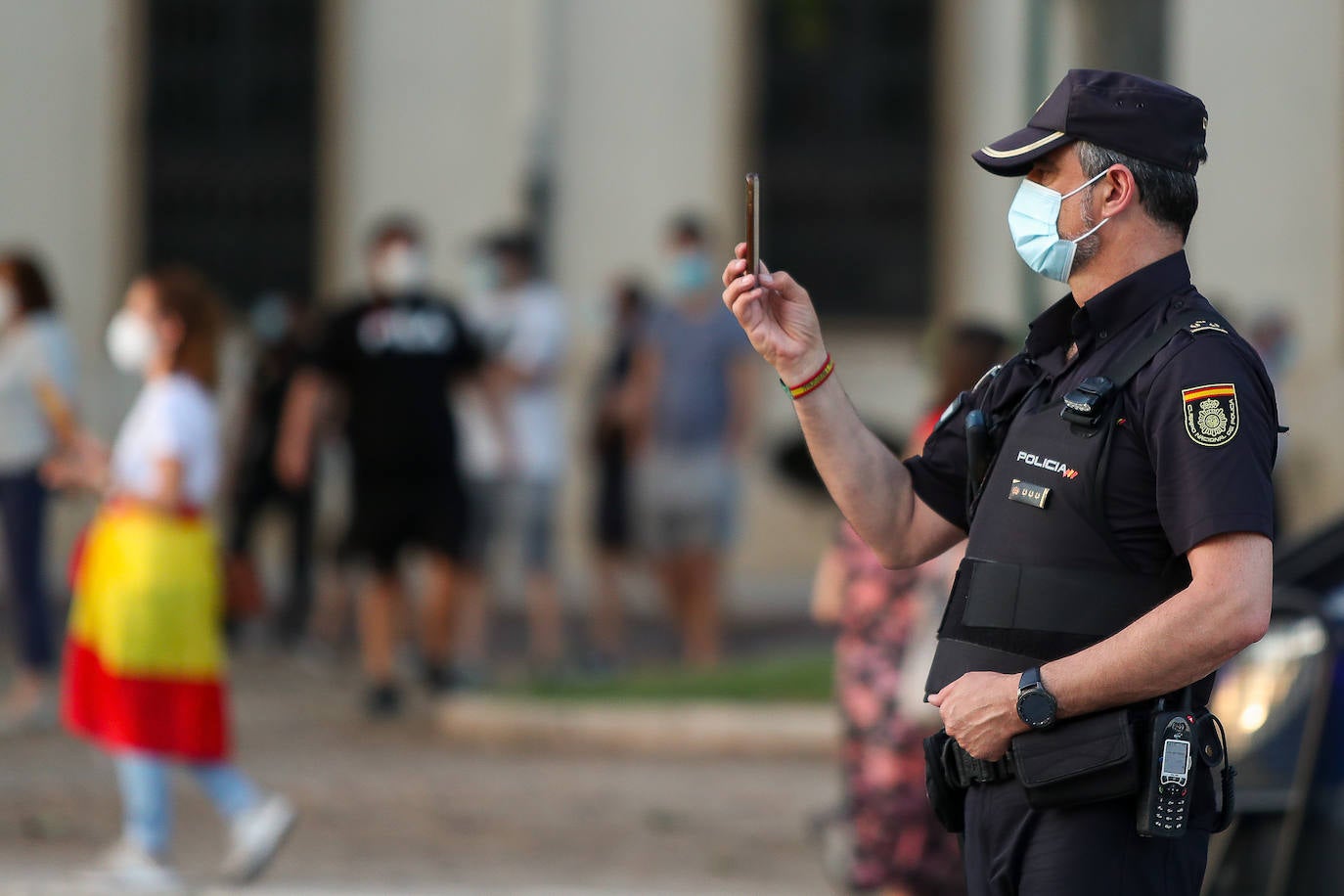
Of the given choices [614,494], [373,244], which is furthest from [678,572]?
[373,244]

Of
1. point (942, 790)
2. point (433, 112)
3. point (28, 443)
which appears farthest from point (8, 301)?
point (942, 790)

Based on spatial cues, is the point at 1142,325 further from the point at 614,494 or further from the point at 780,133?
the point at 780,133

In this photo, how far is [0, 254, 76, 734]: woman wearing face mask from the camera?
8492mm

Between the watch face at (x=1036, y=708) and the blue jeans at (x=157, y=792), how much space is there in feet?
12.3

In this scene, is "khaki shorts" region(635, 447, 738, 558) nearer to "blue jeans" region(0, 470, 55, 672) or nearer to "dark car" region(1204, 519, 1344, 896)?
"blue jeans" region(0, 470, 55, 672)

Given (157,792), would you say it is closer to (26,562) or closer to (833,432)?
(26,562)

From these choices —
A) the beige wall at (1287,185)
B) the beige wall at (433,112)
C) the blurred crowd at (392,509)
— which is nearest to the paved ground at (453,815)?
the blurred crowd at (392,509)

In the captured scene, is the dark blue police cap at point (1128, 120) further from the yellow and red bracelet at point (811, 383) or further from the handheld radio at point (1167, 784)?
the handheld radio at point (1167, 784)

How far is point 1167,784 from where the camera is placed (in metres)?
2.67

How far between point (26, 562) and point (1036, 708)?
6841mm

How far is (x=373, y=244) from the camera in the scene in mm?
9062

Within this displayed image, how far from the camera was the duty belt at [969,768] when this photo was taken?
2812 mm

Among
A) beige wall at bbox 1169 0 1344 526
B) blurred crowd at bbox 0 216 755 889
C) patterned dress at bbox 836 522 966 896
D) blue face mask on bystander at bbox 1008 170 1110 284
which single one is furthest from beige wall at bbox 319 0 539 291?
blue face mask on bystander at bbox 1008 170 1110 284

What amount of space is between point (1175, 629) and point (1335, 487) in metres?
10.8
